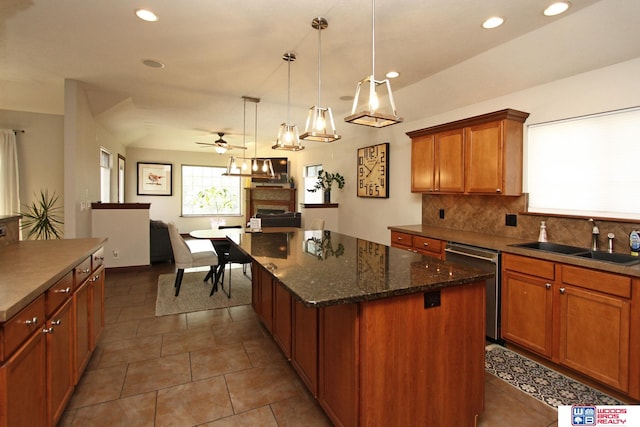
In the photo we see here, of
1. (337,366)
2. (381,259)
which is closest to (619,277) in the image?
(381,259)

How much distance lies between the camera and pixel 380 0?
225 cm

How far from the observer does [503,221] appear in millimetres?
3412

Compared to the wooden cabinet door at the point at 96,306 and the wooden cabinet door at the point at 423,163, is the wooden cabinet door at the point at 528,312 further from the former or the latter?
the wooden cabinet door at the point at 96,306

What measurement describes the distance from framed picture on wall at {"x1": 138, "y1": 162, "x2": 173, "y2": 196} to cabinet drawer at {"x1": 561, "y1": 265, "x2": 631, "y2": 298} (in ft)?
31.2

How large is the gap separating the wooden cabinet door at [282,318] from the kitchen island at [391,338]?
325 millimetres

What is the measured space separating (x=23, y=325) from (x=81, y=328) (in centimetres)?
92

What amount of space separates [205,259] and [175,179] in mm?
6379

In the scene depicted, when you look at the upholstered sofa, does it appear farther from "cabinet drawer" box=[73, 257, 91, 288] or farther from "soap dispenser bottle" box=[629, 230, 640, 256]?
"soap dispenser bottle" box=[629, 230, 640, 256]

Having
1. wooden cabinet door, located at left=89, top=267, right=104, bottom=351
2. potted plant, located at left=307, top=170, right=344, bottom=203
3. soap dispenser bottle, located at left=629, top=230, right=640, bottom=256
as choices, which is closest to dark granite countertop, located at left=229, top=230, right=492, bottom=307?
wooden cabinet door, located at left=89, top=267, right=104, bottom=351

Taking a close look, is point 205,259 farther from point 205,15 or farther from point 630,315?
point 630,315

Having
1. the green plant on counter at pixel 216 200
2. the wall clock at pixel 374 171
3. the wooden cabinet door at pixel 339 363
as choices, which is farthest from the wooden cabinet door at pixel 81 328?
the green plant on counter at pixel 216 200

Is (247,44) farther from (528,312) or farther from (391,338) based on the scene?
(528,312)

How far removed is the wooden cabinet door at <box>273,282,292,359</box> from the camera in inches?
92.6

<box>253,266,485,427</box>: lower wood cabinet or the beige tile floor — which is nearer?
<box>253,266,485,427</box>: lower wood cabinet
